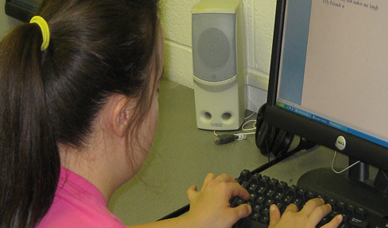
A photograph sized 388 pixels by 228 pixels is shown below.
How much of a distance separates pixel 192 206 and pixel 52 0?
0.42m

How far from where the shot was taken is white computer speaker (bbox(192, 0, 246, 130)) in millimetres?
1063

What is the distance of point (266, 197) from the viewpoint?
0.81 metres

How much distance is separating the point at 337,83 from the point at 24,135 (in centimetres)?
53

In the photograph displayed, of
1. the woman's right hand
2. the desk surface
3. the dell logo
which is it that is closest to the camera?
the woman's right hand

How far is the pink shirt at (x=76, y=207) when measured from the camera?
2.05ft

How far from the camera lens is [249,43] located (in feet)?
3.92

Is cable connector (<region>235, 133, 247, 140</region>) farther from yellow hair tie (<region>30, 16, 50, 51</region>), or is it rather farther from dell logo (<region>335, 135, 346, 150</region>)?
yellow hair tie (<region>30, 16, 50, 51</region>)

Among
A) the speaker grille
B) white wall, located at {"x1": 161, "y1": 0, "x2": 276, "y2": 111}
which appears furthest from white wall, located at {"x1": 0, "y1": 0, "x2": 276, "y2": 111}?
the speaker grille

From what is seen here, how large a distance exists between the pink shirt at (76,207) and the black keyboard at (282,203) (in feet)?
0.79

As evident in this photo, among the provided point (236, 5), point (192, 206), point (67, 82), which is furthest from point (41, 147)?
point (236, 5)

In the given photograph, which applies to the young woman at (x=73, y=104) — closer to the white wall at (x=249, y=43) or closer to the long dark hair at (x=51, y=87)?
the long dark hair at (x=51, y=87)

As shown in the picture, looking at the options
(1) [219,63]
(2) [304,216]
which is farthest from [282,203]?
(1) [219,63]

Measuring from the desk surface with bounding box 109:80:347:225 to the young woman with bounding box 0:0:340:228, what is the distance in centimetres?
21

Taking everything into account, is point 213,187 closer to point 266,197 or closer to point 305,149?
point 266,197
